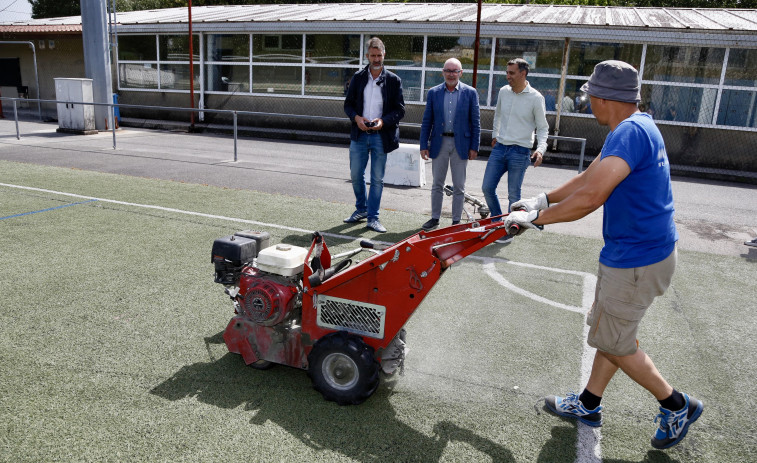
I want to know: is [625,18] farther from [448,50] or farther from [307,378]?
[307,378]

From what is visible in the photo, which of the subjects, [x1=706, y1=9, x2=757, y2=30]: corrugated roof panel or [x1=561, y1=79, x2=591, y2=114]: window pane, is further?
[x1=561, y1=79, x2=591, y2=114]: window pane

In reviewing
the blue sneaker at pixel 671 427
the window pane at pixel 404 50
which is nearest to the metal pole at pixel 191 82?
the window pane at pixel 404 50

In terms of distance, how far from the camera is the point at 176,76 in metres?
20.6

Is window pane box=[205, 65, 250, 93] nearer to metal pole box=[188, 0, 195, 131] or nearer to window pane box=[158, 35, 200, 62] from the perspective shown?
metal pole box=[188, 0, 195, 131]

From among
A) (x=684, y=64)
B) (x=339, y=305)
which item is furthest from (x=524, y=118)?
(x=684, y=64)

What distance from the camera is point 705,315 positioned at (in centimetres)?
498

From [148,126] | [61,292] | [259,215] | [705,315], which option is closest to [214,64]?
[148,126]

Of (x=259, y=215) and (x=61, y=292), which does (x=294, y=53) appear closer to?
(x=259, y=215)

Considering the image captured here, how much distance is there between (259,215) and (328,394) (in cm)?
474

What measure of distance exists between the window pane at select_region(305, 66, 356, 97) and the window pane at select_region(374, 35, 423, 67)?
3.01ft

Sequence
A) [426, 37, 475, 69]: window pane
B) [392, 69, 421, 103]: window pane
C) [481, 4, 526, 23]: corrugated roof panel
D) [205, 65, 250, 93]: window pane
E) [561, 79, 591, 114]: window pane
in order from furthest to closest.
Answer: [205, 65, 250, 93]: window pane
[392, 69, 421, 103]: window pane
[426, 37, 475, 69]: window pane
[481, 4, 526, 23]: corrugated roof panel
[561, 79, 591, 114]: window pane

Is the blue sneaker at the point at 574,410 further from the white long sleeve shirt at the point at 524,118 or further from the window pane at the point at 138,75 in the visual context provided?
the window pane at the point at 138,75

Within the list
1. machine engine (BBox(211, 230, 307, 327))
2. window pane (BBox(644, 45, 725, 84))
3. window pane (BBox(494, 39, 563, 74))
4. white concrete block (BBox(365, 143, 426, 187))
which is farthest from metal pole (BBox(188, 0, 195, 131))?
machine engine (BBox(211, 230, 307, 327))

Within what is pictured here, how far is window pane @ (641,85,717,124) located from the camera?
48.6 feet
